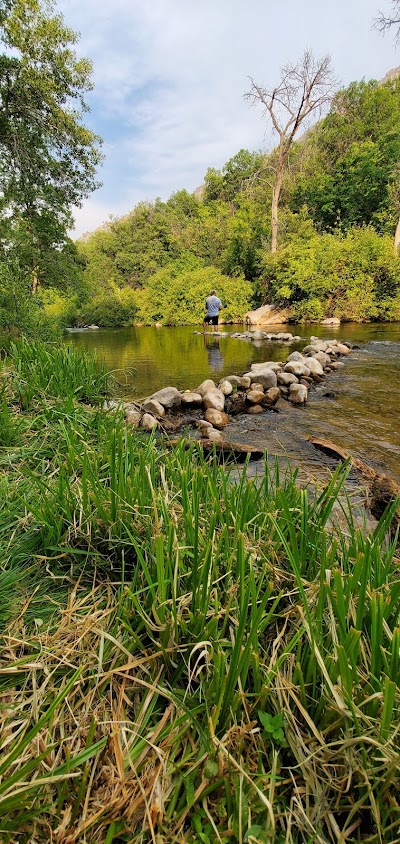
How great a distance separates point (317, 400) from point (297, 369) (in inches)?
46.9

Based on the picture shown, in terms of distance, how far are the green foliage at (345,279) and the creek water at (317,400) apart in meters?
8.42

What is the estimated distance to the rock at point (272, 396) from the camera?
5102mm

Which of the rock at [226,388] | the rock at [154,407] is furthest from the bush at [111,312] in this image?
the rock at [154,407]

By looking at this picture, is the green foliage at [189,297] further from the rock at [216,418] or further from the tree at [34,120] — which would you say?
the rock at [216,418]

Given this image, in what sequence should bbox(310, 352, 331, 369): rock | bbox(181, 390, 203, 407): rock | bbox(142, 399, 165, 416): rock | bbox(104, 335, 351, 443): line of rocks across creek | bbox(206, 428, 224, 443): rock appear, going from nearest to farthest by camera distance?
bbox(206, 428, 224, 443): rock < bbox(104, 335, 351, 443): line of rocks across creek < bbox(142, 399, 165, 416): rock < bbox(181, 390, 203, 407): rock < bbox(310, 352, 331, 369): rock

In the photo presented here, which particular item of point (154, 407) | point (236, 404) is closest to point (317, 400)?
point (236, 404)

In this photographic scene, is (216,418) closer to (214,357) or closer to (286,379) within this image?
(286,379)

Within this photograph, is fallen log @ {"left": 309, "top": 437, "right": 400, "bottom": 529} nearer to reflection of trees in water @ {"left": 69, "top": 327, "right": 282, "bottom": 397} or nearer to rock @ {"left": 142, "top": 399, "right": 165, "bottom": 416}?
rock @ {"left": 142, "top": 399, "right": 165, "bottom": 416}

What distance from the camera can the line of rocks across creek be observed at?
4.12m

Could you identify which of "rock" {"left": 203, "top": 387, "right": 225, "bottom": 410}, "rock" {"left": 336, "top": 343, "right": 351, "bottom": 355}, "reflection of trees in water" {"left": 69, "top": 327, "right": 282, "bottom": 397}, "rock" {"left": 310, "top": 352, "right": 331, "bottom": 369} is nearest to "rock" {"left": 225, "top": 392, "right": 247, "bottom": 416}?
"rock" {"left": 203, "top": 387, "right": 225, "bottom": 410}

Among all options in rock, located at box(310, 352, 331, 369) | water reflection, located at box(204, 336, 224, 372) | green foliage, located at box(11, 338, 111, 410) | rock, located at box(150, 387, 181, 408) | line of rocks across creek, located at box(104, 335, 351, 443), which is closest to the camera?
green foliage, located at box(11, 338, 111, 410)

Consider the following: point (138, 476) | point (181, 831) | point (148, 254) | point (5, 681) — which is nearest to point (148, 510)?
point (138, 476)

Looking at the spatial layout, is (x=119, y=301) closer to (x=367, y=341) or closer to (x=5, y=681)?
(x=367, y=341)

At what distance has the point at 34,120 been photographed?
10.9 meters
